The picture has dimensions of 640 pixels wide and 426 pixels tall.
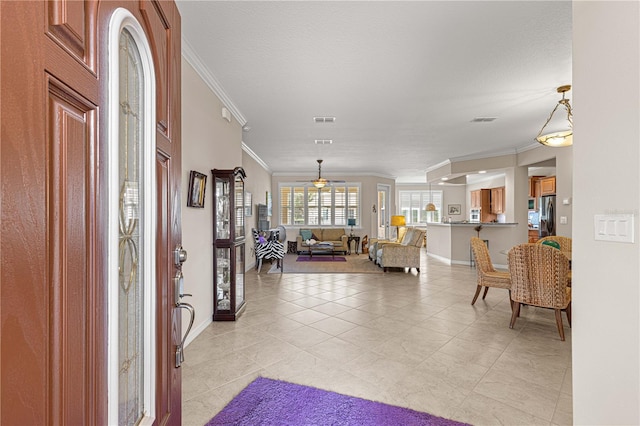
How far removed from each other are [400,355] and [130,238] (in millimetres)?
2563

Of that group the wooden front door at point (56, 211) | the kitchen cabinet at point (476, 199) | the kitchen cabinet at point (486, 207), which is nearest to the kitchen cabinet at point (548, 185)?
the kitchen cabinet at point (486, 207)

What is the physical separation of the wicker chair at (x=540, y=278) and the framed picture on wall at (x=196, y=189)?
3.31m

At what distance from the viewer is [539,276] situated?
320 centimetres

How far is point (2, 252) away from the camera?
15.7 inches

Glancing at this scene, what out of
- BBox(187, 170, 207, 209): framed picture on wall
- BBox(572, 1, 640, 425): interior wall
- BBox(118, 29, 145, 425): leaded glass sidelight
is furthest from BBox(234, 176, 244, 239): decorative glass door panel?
BBox(572, 1, 640, 425): interior wall

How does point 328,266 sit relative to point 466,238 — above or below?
below

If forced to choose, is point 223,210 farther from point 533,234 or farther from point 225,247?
point 533,234

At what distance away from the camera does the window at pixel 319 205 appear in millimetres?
10641

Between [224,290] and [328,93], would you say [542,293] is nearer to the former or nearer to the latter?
[328,93]

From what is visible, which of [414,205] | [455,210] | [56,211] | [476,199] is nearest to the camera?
[56,211]

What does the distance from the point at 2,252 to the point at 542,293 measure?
395 cm

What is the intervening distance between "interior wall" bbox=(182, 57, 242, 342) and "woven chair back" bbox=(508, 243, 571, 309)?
3.30 m

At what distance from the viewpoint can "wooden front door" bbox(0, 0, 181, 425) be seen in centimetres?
42

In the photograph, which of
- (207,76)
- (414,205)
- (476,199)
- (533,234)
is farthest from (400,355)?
(414,205)
